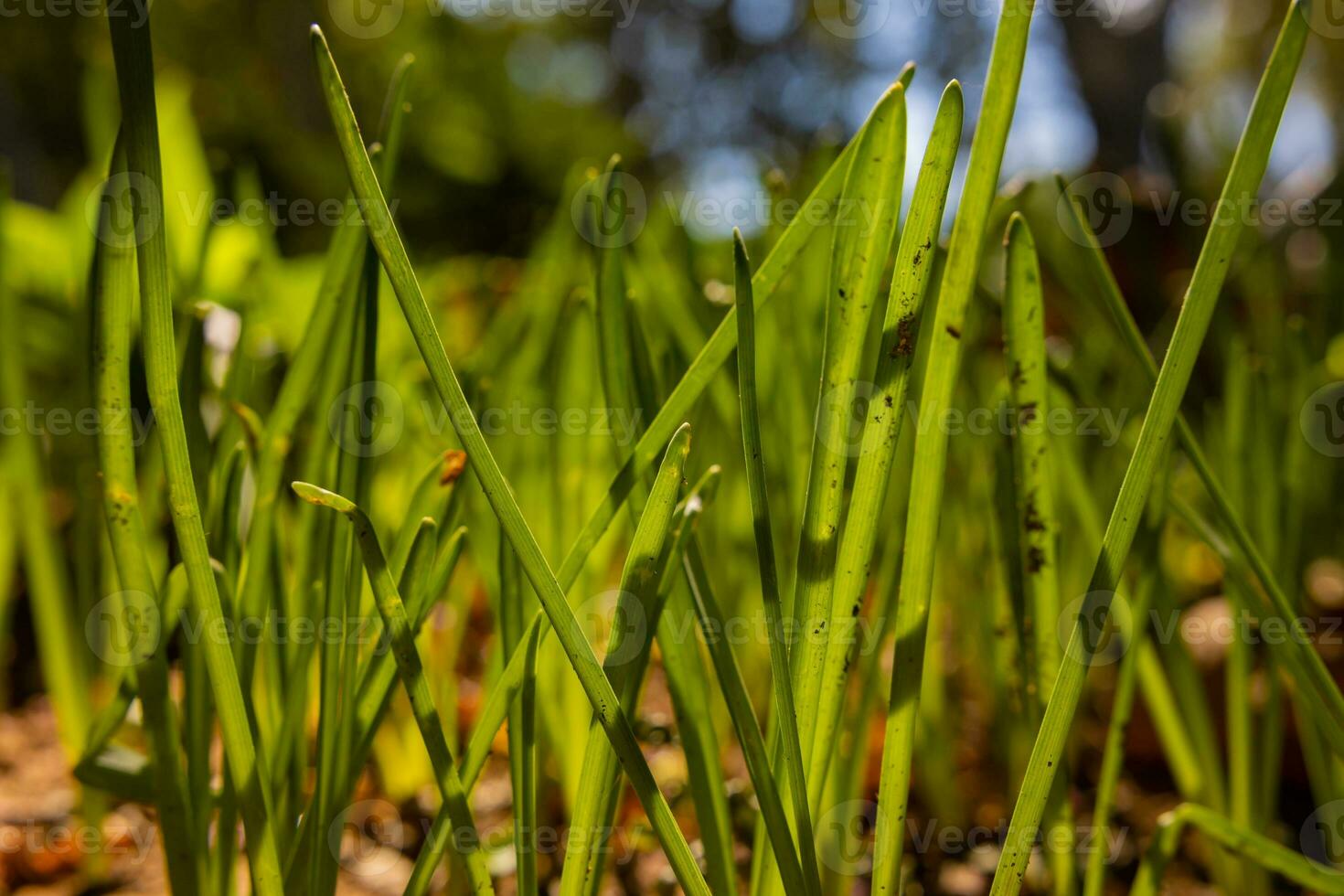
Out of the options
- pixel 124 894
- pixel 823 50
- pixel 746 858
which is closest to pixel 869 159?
pixel 746 858
